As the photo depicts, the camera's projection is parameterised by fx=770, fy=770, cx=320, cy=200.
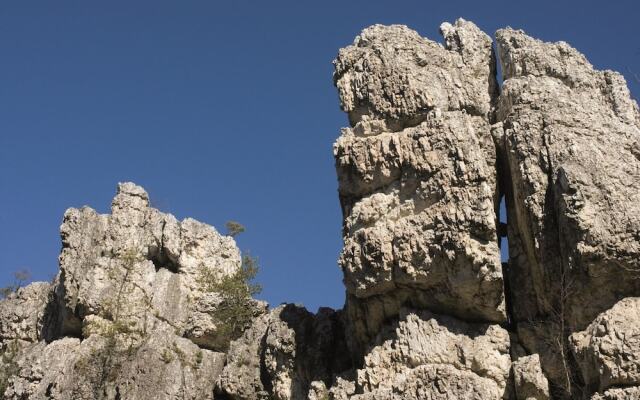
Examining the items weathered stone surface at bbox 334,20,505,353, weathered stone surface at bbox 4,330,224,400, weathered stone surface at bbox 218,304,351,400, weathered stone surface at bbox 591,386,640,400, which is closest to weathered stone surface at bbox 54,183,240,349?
weathered stone surface at bbox 4,330,224,400

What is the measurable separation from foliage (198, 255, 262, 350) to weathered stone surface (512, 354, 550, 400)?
1347cm

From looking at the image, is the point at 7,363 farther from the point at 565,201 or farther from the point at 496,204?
the point at 565,201

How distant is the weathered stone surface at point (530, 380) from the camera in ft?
73.6

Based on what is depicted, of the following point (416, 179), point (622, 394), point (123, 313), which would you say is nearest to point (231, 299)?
point (123, 313)

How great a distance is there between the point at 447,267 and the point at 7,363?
24.1m

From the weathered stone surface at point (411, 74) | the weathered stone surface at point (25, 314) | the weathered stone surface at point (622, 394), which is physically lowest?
the weathered stone surface at point (622, 394)

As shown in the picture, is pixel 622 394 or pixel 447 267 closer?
pixel 622 394

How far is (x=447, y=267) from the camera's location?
24.1 metres

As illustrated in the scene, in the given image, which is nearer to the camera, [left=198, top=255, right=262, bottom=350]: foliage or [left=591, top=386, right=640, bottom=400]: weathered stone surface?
[left=591, top=386, right=640, bottom=400]: weathered stone surface

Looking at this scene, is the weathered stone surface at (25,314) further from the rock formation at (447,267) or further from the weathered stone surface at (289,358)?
the weathered stone surface at (289,358)

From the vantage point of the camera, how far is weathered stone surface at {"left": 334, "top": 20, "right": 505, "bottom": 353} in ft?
78.9

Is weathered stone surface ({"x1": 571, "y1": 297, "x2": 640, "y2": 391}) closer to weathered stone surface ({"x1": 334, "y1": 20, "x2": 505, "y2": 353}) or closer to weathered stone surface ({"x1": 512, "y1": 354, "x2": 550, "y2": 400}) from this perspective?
weathered stone surface ({"x1": 512, "y1": 354, "x2": 550, "y2": 400})

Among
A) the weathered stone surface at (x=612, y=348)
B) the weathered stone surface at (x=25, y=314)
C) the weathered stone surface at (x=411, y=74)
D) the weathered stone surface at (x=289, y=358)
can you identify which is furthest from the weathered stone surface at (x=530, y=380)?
→ the weathered stone surface at (x=25, y=314)

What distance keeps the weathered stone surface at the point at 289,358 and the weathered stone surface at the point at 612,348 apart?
30.6 feet
